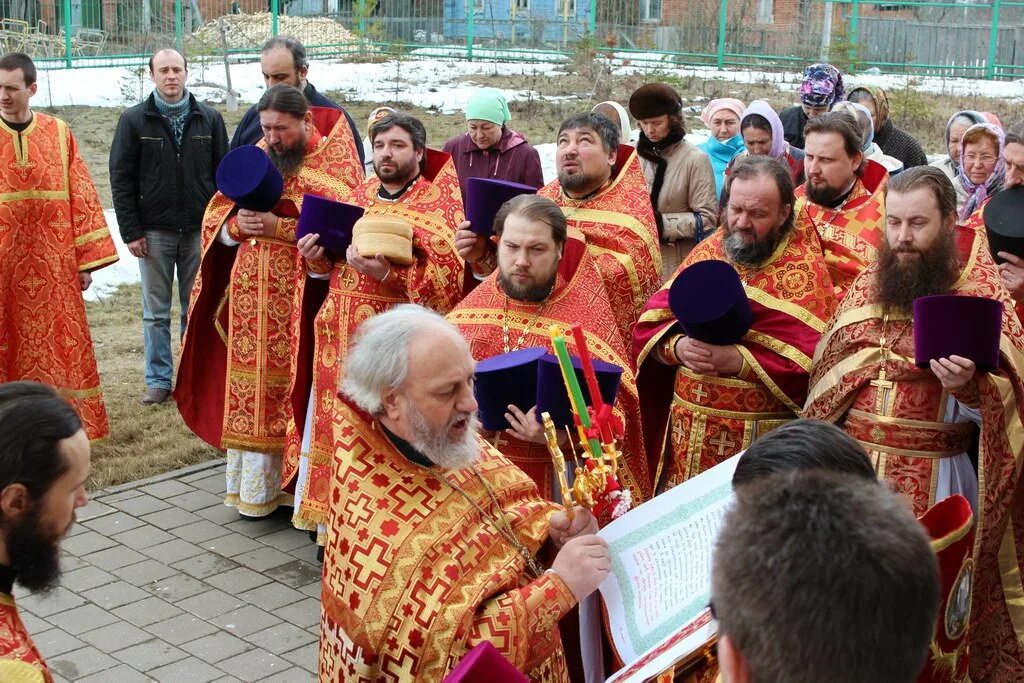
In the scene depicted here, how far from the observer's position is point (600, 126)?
604 cm

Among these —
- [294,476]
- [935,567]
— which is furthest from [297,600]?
[935,567]

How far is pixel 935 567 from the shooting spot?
167 centimetres

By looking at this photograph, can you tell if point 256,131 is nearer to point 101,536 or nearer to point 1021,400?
point 101,536

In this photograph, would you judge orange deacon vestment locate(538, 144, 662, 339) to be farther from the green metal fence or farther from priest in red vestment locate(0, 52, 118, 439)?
the green metal fence

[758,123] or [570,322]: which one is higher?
[758,123]

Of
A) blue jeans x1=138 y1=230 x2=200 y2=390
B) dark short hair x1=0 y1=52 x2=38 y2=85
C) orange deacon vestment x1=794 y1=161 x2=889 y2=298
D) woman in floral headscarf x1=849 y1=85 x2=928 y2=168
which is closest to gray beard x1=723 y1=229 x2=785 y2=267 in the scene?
orange deacon vestment x1=794 y1=161 x2=889 y2=298

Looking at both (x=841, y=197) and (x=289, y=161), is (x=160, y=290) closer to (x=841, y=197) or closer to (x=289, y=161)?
(x=289, y=161)

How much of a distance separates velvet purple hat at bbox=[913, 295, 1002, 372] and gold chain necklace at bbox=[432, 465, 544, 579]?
153cm

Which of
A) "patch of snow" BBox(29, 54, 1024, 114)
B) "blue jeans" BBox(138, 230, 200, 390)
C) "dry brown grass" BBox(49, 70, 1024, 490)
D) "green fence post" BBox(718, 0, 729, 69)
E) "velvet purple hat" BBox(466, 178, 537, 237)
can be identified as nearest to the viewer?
"velvet purple hat" BBox(466, 178, 537, 237)

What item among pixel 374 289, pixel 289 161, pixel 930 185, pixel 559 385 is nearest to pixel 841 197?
pixel 930 185

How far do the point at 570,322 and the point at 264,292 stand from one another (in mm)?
2352

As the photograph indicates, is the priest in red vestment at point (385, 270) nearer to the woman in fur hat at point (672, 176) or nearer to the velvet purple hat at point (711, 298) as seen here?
the woman in fur hat at point (672, 176)

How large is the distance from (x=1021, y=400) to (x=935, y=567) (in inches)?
111

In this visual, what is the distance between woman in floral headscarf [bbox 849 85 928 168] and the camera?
26.6ft
